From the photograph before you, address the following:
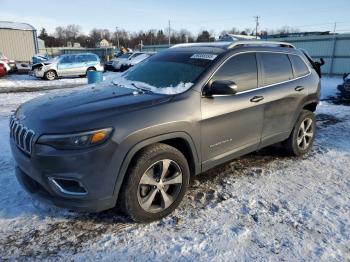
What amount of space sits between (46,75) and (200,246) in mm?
18100

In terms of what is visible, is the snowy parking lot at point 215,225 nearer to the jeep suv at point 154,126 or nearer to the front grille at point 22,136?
the jeep suv at point 154,126

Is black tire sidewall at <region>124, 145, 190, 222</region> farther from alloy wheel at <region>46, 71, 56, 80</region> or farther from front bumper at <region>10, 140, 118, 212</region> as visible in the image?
alloy wheel at <region>46, 71, 56, 80</region>

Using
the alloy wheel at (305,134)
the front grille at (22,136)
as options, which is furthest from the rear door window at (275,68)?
the front grille at (22,136)

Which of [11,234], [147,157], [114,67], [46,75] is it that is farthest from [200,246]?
[114,67]

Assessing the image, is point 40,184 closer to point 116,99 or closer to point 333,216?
point 116,99

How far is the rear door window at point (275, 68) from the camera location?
4402 millimetres

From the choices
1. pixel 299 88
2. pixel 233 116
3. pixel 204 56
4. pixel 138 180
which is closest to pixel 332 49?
pixel 299 88

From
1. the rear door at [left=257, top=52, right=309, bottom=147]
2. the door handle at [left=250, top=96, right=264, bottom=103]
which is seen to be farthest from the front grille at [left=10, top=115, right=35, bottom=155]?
the rear door at [left=257, top=52, right=309, bottom=147]

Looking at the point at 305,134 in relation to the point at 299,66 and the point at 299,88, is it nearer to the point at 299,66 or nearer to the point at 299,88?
the point at 299,88

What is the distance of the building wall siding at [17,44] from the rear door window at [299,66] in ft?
112

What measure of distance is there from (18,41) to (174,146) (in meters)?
35.1

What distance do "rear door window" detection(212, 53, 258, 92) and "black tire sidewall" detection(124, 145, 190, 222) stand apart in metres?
1.08

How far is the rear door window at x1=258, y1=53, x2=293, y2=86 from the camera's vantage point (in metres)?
4.40

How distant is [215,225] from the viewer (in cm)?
325
